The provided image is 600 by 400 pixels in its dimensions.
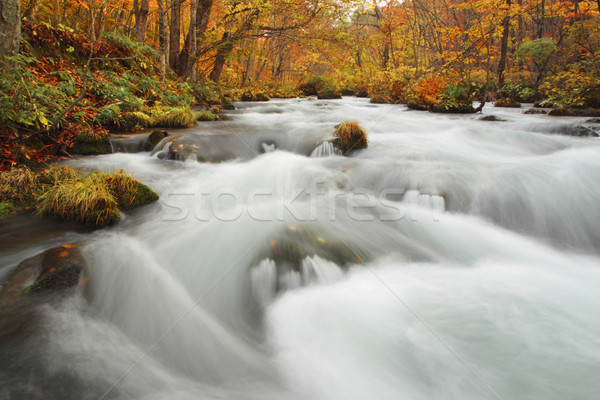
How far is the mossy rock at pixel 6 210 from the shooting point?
3.10 meters

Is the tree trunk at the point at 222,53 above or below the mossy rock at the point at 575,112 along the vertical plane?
above

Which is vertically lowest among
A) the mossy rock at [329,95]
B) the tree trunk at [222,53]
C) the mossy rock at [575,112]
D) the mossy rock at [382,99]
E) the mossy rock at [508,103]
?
the mossy rock at [575,112]

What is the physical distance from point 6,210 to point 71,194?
645 mm

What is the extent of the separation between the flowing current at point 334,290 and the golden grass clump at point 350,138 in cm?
91

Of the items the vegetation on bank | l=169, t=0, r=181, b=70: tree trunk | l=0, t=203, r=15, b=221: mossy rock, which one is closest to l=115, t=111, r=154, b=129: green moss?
the vegetation on bank

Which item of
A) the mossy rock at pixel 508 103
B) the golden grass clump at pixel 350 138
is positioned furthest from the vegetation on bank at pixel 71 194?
the mossy rock at pixel 508 103

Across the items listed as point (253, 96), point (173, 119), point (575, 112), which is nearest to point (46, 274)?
point (173, 119)

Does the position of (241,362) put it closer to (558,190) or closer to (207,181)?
(207,181)

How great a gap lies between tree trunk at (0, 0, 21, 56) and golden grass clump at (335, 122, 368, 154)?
5.18 metres

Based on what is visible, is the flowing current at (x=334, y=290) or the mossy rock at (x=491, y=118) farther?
the mossy rock at (x=491, y=118)

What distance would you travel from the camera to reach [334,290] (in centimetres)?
274

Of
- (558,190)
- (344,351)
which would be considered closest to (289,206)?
(344,351)

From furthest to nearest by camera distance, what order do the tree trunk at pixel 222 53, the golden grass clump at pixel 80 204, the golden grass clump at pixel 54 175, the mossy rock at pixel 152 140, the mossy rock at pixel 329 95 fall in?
the mossy rock at pixel 329 95 → the tree trunk at pixel 222 53 → the mossy rock at pixel 152 140 → the golden grass clump at pixel 54 175 → the golden grass clump at pixel 80 204

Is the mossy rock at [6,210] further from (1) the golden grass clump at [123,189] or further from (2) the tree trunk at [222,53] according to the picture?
(2) the tree trunk at [222,53]
